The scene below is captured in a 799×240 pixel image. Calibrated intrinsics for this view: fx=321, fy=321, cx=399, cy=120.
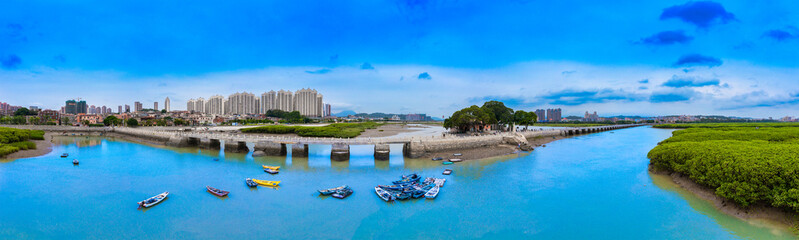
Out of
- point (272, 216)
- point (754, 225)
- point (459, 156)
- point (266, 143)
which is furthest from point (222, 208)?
point (754, 225)

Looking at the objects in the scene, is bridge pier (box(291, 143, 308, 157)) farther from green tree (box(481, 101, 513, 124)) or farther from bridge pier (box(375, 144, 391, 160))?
green tree (box(481, 101, 513, 124))

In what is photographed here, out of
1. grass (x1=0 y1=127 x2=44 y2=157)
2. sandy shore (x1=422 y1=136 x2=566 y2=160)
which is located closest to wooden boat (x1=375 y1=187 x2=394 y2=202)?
sandy shore (x1=422 y1=136 x2=566 y2=160)

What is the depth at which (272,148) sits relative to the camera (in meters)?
31.0

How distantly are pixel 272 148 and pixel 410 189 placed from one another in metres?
18.5

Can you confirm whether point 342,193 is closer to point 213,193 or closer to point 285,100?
point 213,193

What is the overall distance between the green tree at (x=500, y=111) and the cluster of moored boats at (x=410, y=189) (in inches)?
1526

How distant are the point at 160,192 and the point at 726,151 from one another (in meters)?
30.2

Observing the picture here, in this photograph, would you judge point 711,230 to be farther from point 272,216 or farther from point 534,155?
point 534,155

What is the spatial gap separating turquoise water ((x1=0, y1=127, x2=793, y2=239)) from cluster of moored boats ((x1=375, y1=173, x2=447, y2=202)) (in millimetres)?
523

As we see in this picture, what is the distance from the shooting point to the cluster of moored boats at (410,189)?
16.7 metres

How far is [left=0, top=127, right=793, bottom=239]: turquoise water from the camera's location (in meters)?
12.9

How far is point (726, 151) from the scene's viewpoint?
53.2 feet

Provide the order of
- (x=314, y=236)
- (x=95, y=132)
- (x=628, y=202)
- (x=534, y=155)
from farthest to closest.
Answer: (x=95, y=132)
(x=534, y=155)
(x=628, y=202)
(x=314, y=236)

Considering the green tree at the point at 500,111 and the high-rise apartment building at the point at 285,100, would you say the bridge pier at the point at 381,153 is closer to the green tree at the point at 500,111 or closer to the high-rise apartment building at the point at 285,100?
the green tree at the point at 500,111
